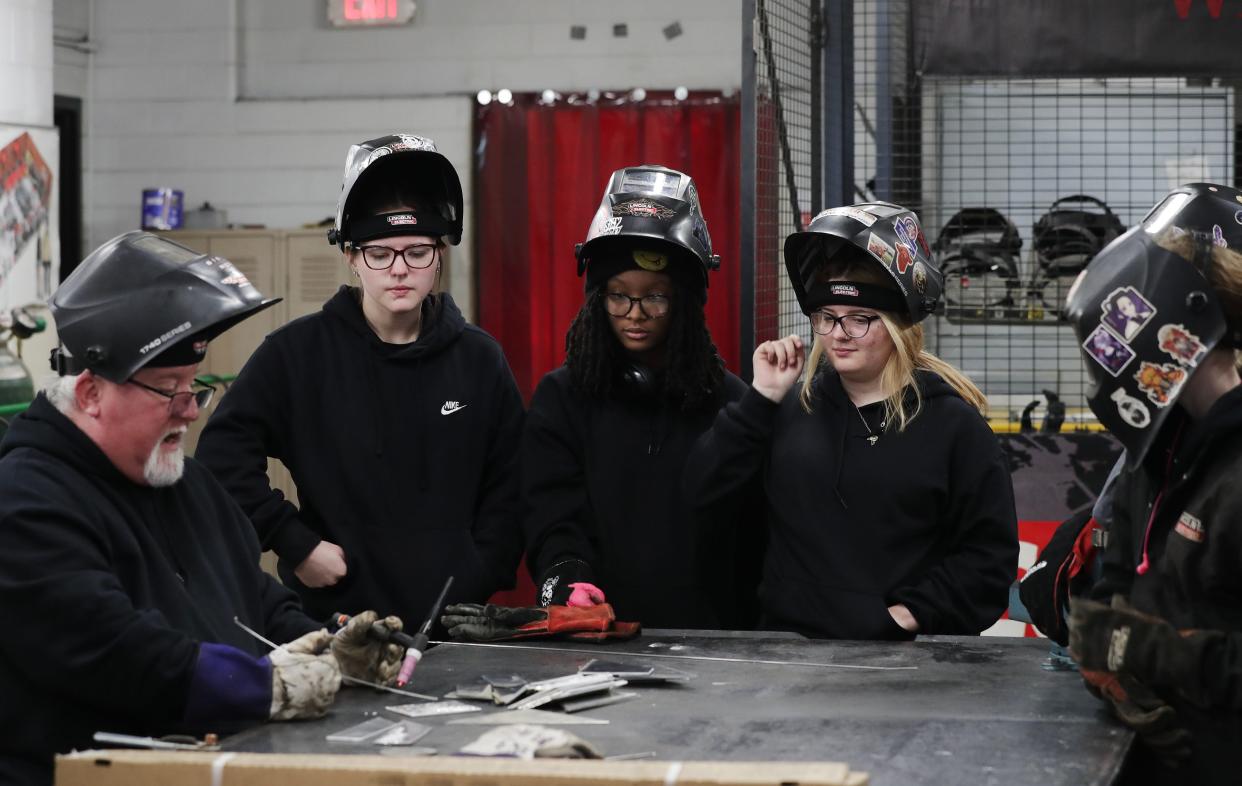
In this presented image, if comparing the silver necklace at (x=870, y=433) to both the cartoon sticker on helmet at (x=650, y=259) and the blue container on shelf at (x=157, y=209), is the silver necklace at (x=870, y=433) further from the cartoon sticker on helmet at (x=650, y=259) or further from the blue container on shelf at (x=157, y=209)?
the blue container on shelf at (x=157, y=209)

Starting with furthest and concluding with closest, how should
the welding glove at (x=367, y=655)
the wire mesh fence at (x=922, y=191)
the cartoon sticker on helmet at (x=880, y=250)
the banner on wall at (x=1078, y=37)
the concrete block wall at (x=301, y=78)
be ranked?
the concrete block wall at (x=301, y=78)
the banner on wall at (x=1078, y=37)
the wire mesh fence at (x=922, y=191)
the cartoon sticker on helmet at (x=880, y=250)
the welding glove at (x=367, y=655)

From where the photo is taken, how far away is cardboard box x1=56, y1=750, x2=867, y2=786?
158 centimetres

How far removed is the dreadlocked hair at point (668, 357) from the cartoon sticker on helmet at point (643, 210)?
0.15 meters

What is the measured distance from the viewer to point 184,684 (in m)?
2.04

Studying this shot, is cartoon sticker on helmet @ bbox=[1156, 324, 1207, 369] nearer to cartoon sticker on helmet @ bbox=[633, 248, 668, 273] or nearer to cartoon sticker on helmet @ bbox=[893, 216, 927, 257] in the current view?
cartoon sticker on helmet @ bbox=[893, 216, 927, 257]

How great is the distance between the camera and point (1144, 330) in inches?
80.5

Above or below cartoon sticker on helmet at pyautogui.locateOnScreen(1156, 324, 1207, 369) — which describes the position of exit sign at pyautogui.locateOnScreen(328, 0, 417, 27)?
above

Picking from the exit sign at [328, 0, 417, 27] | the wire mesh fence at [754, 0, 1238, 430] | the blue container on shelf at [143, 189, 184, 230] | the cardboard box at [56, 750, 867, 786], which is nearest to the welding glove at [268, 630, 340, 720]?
the cardboard box at [56, 750, 867, 786]

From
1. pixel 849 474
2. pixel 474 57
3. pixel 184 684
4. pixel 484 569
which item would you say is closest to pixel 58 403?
pixel 184 684

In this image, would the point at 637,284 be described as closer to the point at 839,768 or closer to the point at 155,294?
the point at 155,294

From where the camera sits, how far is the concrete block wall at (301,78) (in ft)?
25.5

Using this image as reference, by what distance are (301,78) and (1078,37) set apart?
15.4 feet

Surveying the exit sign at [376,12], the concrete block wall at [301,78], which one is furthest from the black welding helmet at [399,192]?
the exit sign at [376,12]

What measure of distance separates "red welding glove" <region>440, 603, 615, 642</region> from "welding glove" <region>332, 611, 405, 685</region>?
1.30 feet
